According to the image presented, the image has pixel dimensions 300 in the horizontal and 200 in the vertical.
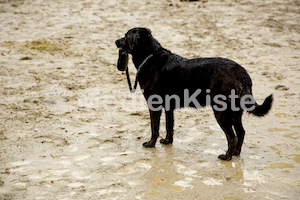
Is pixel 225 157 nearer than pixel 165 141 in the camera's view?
Yes

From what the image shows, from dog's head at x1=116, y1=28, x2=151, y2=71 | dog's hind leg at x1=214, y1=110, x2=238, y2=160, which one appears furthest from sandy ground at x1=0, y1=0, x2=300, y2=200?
dog's head at x1=116, y1=28, x2=151, y2=71

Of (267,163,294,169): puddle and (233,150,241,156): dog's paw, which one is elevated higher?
(233,150,241,156): dog's paw

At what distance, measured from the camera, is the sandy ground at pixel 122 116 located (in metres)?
3.73

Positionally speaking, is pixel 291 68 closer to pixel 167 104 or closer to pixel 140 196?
pixel 167 104

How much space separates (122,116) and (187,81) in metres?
1.85

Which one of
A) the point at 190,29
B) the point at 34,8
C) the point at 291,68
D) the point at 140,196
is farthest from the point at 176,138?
the point at 34,8

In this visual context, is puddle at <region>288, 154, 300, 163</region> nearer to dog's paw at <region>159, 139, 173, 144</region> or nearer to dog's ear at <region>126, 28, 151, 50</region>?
dog's paw at <region>159, 139, 173, 144</region>

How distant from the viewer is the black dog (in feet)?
12.7

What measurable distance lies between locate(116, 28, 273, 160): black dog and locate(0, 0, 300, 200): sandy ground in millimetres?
487

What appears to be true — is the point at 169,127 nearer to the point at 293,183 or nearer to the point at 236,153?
the point at 236,153

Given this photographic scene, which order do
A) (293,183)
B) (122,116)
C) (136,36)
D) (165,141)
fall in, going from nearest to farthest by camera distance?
(293,183)
(136,36)
(165,141)
(122,116)

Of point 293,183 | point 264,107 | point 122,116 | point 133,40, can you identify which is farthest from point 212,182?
point 122,116

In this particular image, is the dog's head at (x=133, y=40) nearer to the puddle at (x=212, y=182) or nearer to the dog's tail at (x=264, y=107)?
the dog's tail at (x=264, y=107)

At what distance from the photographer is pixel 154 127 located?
4.52 metres
